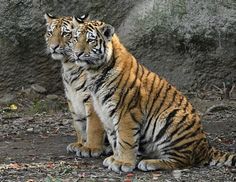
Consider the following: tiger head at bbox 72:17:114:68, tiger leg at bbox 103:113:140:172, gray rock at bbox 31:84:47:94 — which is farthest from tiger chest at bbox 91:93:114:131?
gray rock at bbox 31:84:47:94

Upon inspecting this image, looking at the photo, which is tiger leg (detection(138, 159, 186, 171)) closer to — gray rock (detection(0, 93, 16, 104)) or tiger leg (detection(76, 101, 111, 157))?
tiger leg (detection(76, 101, 111, 157))

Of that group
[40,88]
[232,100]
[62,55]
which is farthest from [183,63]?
[62,55]

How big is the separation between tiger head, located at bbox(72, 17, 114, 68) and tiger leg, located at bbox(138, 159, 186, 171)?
0.94 meters

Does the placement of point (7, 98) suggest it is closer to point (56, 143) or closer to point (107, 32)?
point (56, 143)

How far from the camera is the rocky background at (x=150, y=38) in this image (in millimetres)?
9859

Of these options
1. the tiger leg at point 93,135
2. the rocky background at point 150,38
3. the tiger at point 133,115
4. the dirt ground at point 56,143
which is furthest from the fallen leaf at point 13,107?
the tiger at point 133,115

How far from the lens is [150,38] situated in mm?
9961

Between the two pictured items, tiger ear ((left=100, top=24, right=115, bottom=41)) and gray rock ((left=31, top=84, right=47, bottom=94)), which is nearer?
tiger ear ((left=100, top=24, right=115, bottom=41))

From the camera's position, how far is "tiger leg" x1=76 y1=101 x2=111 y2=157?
7121 mm

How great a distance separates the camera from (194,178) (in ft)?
20.5

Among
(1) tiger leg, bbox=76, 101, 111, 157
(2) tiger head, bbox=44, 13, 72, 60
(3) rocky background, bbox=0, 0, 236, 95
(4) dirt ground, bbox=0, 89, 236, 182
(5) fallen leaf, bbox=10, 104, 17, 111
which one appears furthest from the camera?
(3) rocky background, bbox=0, 0, 236, 95

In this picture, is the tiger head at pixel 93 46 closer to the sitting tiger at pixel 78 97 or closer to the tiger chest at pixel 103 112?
the tiger chest at pixel 103 112

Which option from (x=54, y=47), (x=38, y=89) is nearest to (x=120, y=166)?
(x=54, y=47)

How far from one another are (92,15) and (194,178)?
13.7 feet
